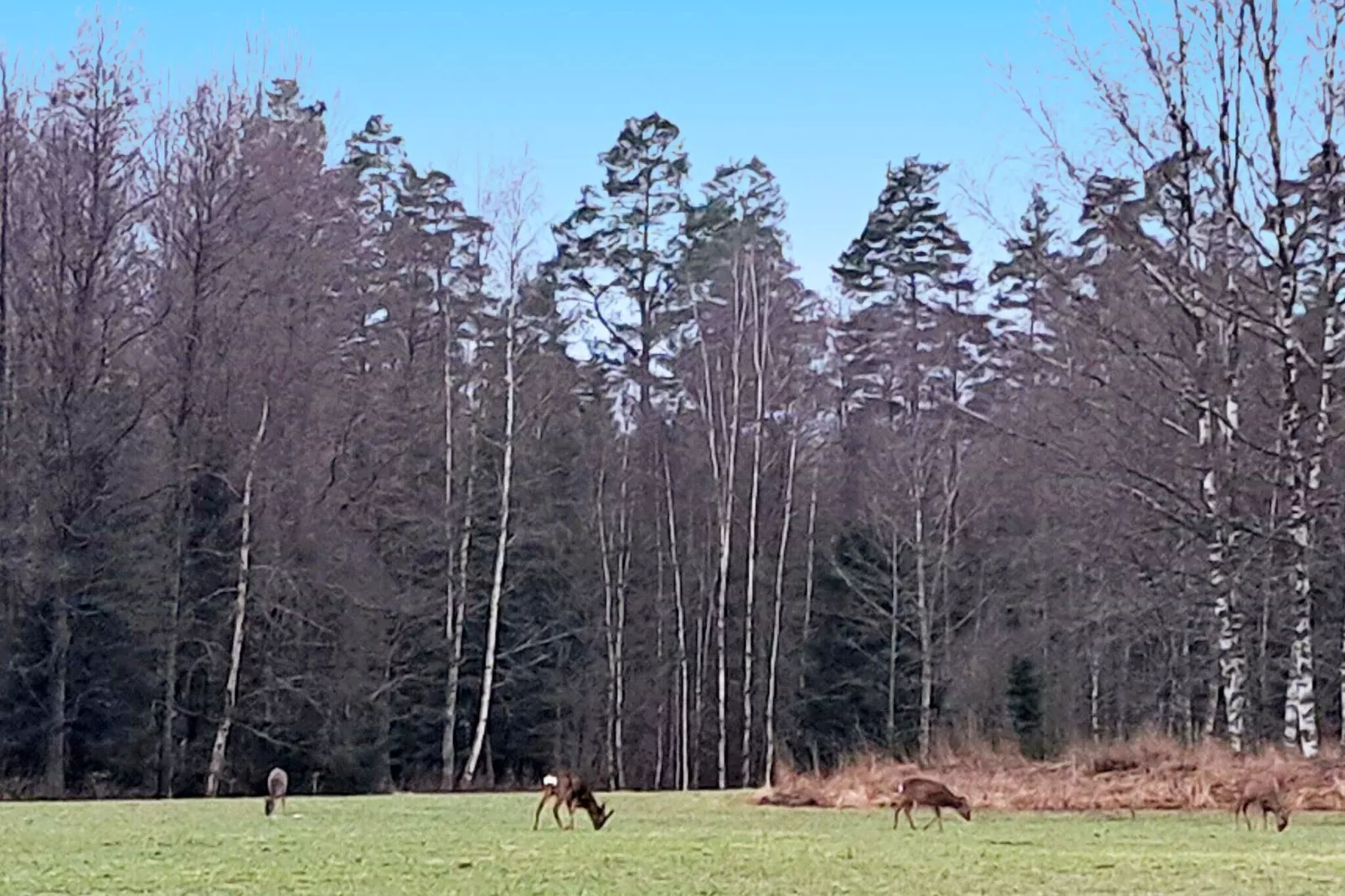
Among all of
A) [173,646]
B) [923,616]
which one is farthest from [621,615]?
[173,646]

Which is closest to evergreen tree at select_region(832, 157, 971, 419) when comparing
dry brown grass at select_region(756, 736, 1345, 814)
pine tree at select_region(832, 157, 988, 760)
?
pine tree at select_region(832, 157, 988, 760)

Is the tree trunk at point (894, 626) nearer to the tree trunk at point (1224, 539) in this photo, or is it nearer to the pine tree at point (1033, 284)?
the pine tree at point (1033, 284)

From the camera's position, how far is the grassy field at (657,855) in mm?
7707

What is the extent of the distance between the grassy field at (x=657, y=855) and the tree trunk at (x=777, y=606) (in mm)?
18388

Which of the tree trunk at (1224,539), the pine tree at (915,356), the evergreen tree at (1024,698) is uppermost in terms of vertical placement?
the pine tree at (915,356)

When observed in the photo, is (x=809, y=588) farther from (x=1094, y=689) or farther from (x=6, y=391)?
(x=6, y=391)

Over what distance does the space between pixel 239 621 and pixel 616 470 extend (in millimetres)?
12032

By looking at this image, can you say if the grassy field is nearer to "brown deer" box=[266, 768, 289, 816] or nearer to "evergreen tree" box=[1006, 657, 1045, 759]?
"brown deer" box=[266, 768, 289, 816]

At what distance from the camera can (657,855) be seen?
924 cm

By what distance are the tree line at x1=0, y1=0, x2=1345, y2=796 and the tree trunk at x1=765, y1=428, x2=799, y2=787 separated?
0.23m

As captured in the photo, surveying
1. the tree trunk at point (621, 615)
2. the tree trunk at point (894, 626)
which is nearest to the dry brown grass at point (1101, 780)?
the tree trunk at point (621, 615)

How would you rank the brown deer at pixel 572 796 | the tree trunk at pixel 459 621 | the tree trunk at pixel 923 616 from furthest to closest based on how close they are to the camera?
the tree trunk at pixel 923 616 → the tree trunk at pixel 459 621 → the brown deer at pixel 572 796

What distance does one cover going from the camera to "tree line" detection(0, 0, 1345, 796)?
80.0 feet

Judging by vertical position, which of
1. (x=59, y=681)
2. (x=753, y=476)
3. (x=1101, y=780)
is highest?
(x=753, y=476)
